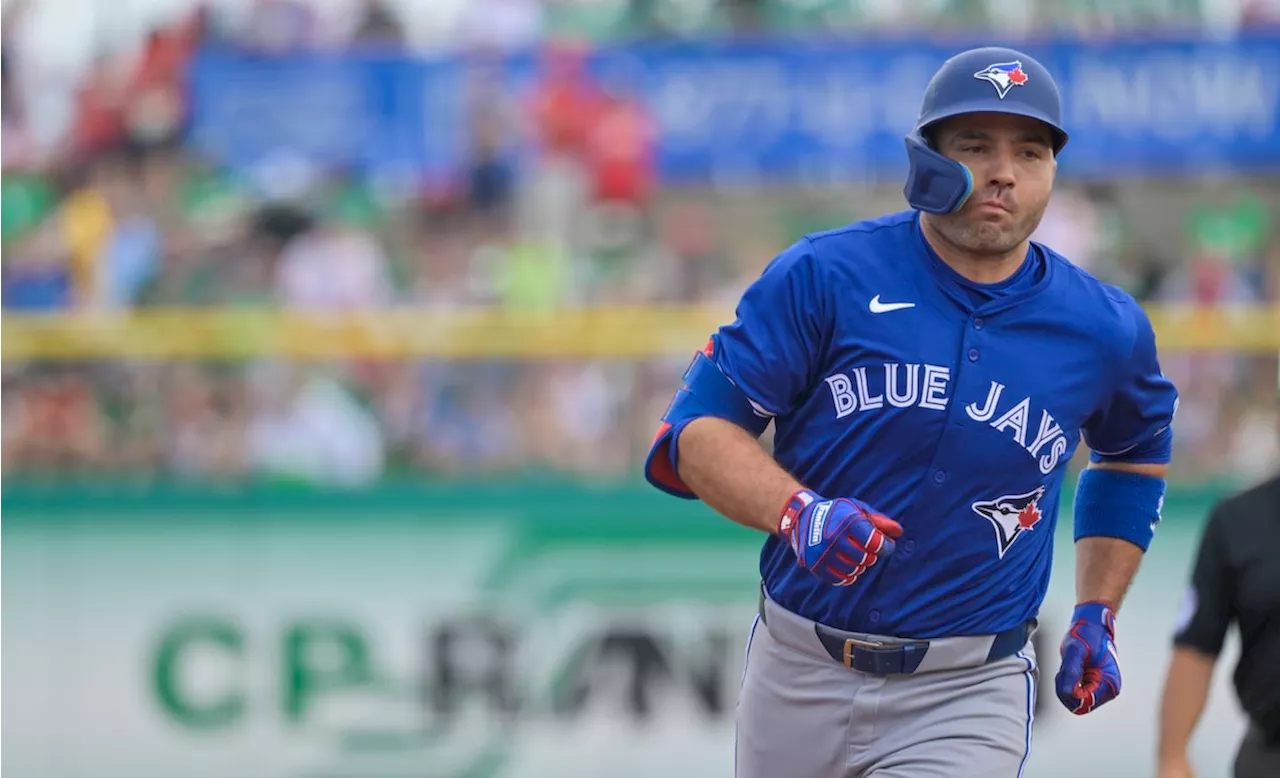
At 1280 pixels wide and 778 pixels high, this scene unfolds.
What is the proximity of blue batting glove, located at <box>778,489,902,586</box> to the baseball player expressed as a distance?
0.47 feet

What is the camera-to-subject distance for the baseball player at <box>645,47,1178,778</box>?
11.4ft

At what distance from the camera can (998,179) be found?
3.44 m

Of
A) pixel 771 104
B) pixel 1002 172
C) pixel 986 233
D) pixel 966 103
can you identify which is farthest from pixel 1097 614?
pixel 771 104

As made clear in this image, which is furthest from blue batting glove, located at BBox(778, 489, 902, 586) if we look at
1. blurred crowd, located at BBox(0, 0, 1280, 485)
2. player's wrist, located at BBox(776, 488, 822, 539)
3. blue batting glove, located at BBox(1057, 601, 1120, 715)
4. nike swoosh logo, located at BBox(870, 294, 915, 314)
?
blurred crowd, located at BBox(0, 0, 1280, 485)

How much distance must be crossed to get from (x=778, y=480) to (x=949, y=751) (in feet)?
2.29

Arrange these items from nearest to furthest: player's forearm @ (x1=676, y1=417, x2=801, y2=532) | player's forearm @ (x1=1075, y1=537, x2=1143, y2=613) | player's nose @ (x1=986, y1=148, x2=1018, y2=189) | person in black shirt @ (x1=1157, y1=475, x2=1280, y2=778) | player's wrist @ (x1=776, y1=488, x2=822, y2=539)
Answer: player's wrist @ (x1=776, y1=488, x2=822, y2=539) → player's forearm @ (x1=676, y1=417, x2=801, y2=532) → player's nose @ (x1=986, y1=148, x2=1018, y2=189) → player's forearm @ (x1=1075, y1=537, x2=1143, y2=613) → person in black shirt @ (x1=1157, y1=475, x2=1280, y2=778)

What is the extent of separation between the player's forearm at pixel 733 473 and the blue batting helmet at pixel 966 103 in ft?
1.97

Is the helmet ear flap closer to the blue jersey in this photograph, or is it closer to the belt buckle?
the blue jersey

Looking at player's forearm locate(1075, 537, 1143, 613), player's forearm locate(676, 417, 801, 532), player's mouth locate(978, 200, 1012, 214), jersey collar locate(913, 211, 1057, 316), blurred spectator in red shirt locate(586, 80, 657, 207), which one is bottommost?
player's forearm locate(1075, 537, 1143, 613)

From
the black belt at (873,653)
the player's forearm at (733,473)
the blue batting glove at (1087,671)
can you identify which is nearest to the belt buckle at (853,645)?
the black belt at (873,653)

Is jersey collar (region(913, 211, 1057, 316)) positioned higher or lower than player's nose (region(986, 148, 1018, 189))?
lower

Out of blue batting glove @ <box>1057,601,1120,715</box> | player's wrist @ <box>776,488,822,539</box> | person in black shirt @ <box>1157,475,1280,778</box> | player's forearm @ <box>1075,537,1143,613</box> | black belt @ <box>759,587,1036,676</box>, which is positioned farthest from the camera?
person in black shirt @ <box>1157,475,1280,778</box>

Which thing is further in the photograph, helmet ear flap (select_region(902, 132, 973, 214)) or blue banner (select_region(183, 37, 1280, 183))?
blue banner (select_region(183, 37, 1280, 183))

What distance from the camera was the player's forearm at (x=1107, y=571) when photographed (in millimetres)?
3912
